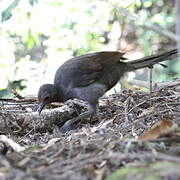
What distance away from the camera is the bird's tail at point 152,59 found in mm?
5871

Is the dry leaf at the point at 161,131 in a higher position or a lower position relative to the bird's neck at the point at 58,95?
higher

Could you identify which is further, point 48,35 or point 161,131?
point 48,35

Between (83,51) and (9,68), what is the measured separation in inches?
86.5

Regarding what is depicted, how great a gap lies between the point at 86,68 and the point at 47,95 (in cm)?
71

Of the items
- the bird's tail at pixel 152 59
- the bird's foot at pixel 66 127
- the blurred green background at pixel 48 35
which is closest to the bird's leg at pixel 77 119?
the bird's foot at pixel 66 127

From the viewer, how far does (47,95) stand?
5770 millimetres

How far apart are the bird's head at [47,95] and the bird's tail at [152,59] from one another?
131 centimetres

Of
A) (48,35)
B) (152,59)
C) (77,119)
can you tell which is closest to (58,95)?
(77,119)

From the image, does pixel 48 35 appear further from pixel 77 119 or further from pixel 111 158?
pixel 111 158

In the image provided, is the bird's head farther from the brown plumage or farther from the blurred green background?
the blurred green background

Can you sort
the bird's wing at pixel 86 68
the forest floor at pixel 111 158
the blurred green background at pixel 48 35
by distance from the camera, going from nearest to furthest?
the forest floor at pixel 111 158 → the bird's wing at pixel 86 68 → the blurred green background at pixel 48 35

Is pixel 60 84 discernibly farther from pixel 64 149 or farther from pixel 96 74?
pixel 64 149

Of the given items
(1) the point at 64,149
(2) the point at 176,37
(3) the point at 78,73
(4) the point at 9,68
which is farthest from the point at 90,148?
(4) the point at 9,68

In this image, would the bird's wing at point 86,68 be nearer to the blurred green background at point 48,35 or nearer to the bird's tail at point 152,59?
the bird's tail at point 152,59
